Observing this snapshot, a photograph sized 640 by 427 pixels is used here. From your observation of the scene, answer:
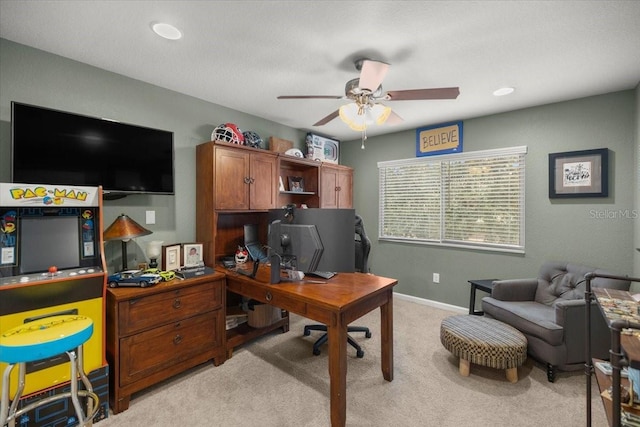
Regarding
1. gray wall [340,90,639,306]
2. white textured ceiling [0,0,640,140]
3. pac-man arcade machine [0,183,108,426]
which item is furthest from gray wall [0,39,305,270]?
gray wall [340,90,639,306]

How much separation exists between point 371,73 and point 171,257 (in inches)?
89.6

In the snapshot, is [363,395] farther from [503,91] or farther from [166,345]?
[503,91]

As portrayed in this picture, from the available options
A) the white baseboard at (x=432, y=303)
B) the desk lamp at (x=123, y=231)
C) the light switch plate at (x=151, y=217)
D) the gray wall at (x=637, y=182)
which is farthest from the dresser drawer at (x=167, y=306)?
the gray wall at (x=637, y=182)

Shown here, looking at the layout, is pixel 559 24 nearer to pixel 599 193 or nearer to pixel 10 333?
pixel 599 193

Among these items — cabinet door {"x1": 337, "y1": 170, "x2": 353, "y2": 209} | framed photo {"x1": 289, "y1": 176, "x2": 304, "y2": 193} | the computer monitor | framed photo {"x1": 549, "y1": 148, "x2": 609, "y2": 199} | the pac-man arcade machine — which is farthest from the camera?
cabinet door {"x1": 337, "y1": 170, "x2": 353, "y2": 209}

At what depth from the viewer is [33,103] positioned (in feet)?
6.80

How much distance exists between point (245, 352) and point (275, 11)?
280cm

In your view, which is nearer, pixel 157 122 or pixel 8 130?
pixel 8 130

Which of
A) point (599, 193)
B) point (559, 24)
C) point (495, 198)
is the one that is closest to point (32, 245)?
point (559, 24)

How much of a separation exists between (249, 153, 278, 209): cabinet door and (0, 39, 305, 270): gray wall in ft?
1.92

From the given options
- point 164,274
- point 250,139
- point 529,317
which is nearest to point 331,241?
point 164,274

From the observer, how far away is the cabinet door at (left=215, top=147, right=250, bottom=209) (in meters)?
2.79

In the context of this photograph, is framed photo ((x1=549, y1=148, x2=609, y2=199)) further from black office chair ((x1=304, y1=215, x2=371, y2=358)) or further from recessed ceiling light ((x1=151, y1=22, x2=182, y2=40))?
recessed ceiling light ((x1=151, y1=22, x2=182, y2=40))

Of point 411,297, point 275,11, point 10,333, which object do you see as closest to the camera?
point 10,333
